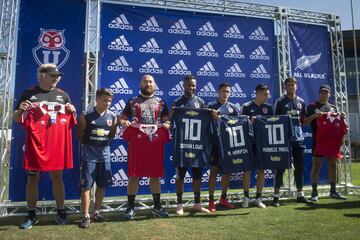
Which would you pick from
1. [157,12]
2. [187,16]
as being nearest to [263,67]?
[187,16]

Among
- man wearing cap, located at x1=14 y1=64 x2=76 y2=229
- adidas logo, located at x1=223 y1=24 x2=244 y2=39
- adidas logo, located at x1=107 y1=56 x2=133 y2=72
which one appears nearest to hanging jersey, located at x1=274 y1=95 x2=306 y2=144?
adidas logo, located at x1=223 y1=24 x2=244 y2=39

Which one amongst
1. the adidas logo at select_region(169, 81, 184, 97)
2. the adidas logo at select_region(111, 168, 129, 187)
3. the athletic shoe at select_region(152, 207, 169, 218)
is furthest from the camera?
the adidas logo at select_region(169, 81, 184, 97)

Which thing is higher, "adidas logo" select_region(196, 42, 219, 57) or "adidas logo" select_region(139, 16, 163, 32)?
"adidas logo" select_region(139, 16, 163, 32)

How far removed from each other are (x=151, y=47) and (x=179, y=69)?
722 mm

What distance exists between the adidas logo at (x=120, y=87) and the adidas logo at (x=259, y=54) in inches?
116

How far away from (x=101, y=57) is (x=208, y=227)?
147 inches

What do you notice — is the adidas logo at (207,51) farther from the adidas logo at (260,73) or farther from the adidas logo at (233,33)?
the adidas logo at (260,73)

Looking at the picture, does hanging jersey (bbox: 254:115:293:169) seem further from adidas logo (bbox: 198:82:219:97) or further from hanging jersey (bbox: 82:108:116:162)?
hanging jersey (bbox: 82:108:116:162)

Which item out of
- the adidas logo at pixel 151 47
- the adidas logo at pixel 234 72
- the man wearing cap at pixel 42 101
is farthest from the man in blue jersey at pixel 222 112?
the man wearing cap at pixel 42 101

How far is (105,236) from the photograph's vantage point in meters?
4.61

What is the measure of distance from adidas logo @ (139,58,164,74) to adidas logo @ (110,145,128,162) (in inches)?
61.7

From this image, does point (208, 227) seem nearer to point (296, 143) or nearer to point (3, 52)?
point (296, 143)

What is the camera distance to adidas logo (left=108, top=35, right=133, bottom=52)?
697cm

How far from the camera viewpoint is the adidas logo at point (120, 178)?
6.85 meters
